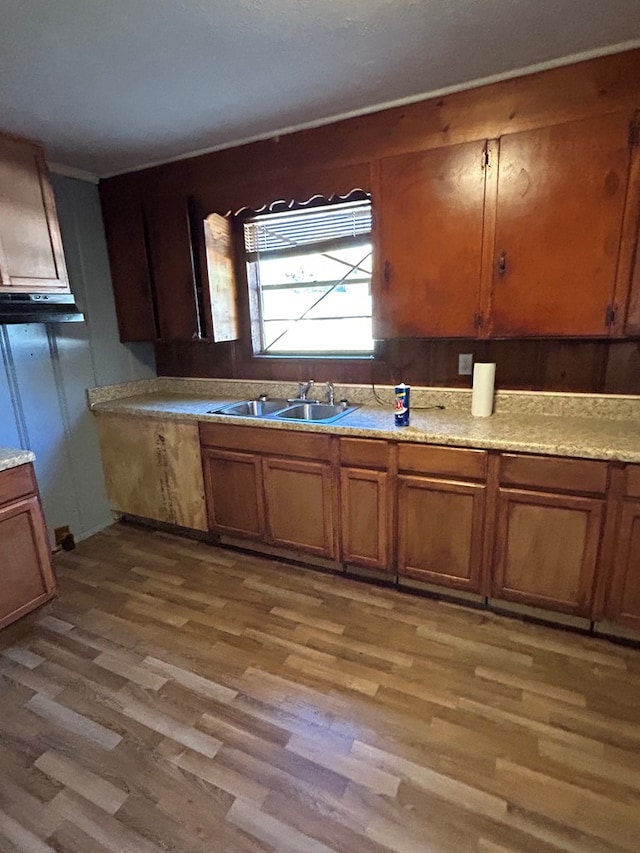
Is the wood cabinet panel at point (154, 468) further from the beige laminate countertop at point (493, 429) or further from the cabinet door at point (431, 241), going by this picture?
the cabinet door at point (431, 241)

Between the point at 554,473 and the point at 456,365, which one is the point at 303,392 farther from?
the point at 554,473

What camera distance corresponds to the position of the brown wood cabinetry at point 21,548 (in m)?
2.16

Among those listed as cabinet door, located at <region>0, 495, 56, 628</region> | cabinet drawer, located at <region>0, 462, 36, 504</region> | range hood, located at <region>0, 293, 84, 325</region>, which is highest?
range hood, located at <region>0, 293, 84, 325</region>

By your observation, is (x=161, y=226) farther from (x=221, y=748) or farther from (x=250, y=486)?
(x=221, y=748)

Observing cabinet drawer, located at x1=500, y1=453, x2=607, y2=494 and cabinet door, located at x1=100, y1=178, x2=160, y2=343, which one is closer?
cabinet drawer, located at x1=500, y1=453, x2=607, y2=494

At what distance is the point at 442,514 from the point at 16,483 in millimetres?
2075

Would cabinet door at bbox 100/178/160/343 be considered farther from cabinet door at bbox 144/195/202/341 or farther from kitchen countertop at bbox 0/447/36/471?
kitchen countertop at bbox 0/447/36/471

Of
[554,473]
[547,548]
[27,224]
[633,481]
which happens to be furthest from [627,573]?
[27,224]

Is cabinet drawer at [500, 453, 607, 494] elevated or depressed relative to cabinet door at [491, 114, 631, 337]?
depressed

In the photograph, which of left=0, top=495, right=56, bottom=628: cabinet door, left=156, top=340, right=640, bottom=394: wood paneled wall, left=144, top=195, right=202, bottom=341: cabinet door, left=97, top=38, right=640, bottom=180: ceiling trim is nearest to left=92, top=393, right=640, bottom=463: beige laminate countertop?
left=156, top=340, right=640, bottom=394: wood paneled wall

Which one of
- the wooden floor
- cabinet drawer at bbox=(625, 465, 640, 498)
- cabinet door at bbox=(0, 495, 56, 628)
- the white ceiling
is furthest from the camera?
cabinet door at bbox=(0, 495, 56, 628)

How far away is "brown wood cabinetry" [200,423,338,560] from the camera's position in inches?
98.3

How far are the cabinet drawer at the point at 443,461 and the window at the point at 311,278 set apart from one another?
91 cm

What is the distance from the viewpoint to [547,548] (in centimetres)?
202
